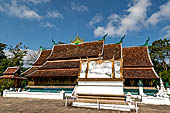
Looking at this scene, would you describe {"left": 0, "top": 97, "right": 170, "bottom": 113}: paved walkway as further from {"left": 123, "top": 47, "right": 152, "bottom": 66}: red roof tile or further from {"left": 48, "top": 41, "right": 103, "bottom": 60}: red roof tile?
{"left": 48, "top": 41, "right": 103, "bottom": 60}: red roof tile

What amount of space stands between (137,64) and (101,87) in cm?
1140

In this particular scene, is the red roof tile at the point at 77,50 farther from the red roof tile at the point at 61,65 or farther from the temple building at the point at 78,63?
the red roof tile at the point at 61,65

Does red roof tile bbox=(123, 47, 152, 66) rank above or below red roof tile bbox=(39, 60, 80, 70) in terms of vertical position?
above

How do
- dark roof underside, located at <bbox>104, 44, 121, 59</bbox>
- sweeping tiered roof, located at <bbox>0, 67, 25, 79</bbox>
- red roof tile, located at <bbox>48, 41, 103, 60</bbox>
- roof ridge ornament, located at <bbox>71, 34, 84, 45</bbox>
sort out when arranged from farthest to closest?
1. roof ridge ornament, located at <bbox>71, 34, 84, 45</bbox>
2. sweeping tiered roof, located at <bbox>0, 67, 25, 79</bbox>
3. red roof tile, located at <bbox>48, 41, 103, 60</bbox>
4. dark roof underside, located at <bbox>104, 44, 121, 59</bbox>

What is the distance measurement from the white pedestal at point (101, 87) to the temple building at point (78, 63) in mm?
7042

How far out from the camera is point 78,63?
18.3 metres

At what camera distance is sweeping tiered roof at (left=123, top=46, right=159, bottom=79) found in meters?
15.1

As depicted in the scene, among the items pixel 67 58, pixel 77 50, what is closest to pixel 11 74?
pixel 67 58

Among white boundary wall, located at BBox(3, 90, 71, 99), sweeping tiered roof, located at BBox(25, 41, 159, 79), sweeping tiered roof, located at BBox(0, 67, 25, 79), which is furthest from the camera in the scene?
sweeping tiered roof, located at BBox(0, 67, 25, 79)

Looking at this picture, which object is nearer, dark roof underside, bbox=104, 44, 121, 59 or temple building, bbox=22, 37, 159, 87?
temple building, bbox=22, 37, 159, 87

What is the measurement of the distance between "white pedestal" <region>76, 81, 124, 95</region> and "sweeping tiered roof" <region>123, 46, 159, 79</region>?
8608mm

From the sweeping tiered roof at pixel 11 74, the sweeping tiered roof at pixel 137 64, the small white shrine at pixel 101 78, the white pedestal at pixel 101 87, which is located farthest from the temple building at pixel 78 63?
the white pedestal at pixel 101 87

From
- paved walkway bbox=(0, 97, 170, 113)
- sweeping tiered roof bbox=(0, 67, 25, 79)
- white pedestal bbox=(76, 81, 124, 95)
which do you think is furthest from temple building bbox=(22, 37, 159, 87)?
white pedestal bbox=(76, 81, 124, 95)

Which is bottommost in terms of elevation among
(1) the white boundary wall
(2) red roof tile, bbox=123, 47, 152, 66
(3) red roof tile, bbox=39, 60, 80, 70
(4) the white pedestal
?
(1) the white boundary wall
